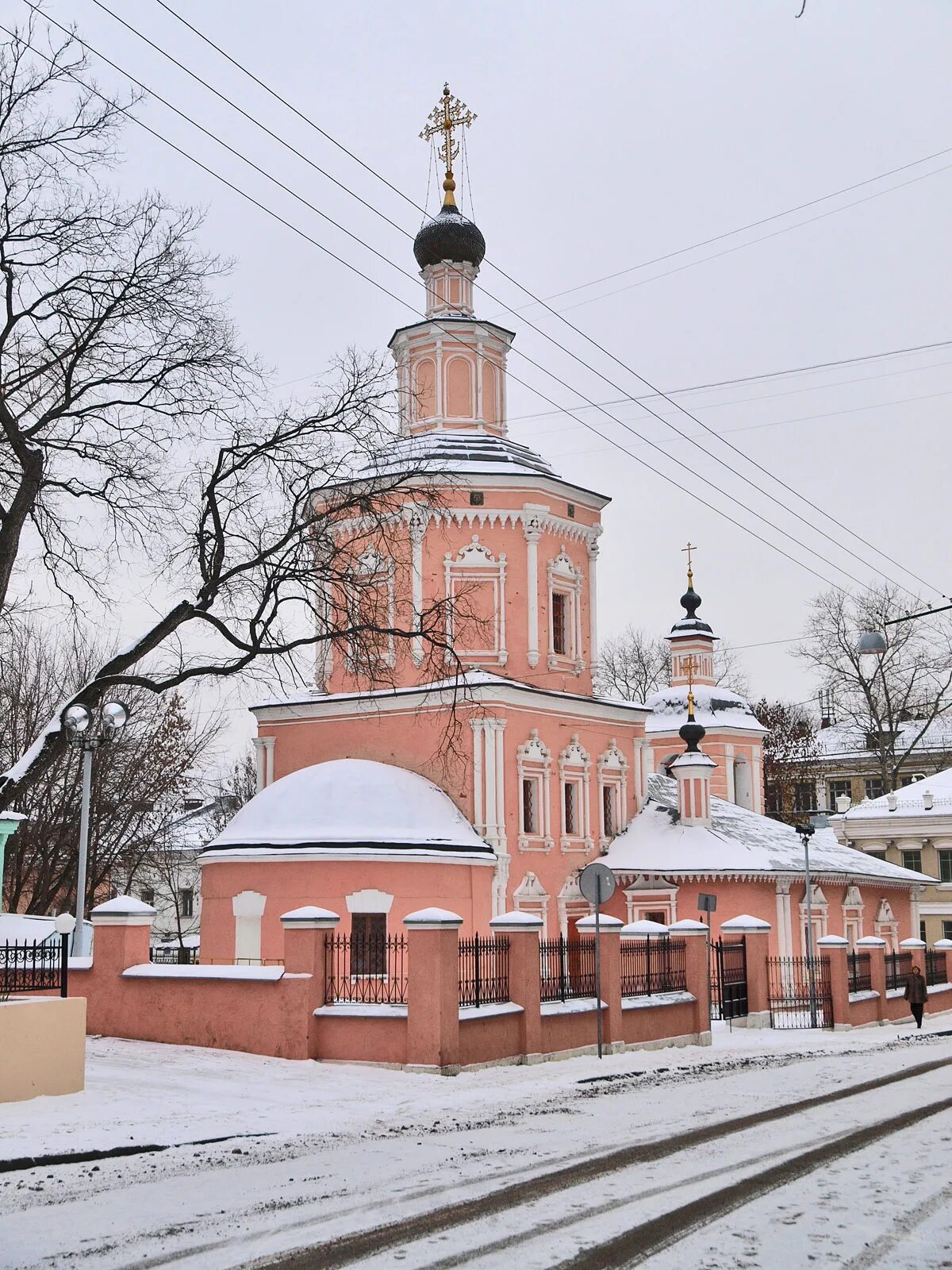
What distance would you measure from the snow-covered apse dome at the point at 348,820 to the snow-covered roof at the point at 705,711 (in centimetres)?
1976

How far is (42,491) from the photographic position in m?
15.7

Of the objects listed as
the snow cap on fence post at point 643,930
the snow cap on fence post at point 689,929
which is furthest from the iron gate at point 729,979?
the snow cap on fence post at point 643,930

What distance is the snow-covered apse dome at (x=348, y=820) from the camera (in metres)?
25.3

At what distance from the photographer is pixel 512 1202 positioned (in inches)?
303

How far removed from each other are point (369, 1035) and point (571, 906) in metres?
15.0

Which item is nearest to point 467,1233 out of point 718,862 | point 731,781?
point 718,862

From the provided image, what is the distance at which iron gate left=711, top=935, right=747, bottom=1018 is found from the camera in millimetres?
22703

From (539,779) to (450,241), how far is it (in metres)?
12.8

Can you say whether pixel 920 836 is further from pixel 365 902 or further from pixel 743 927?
pixel 365 902

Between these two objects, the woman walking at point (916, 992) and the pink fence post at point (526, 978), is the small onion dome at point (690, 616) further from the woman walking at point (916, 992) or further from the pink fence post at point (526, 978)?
the pink fence post at point (526, 978)

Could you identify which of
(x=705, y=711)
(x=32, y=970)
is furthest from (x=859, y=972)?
(x=705, y=711)

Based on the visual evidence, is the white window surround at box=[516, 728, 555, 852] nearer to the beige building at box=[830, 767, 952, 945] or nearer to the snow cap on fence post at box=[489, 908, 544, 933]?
the snow cap on fence post at box=[489, 908, 544, 933]

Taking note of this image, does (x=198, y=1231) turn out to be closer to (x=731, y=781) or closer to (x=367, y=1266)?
(x=367, y=1266)

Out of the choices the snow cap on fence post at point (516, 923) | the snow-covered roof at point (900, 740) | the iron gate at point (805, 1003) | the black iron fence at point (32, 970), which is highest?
the snow-covered roof at point (900, 740)
